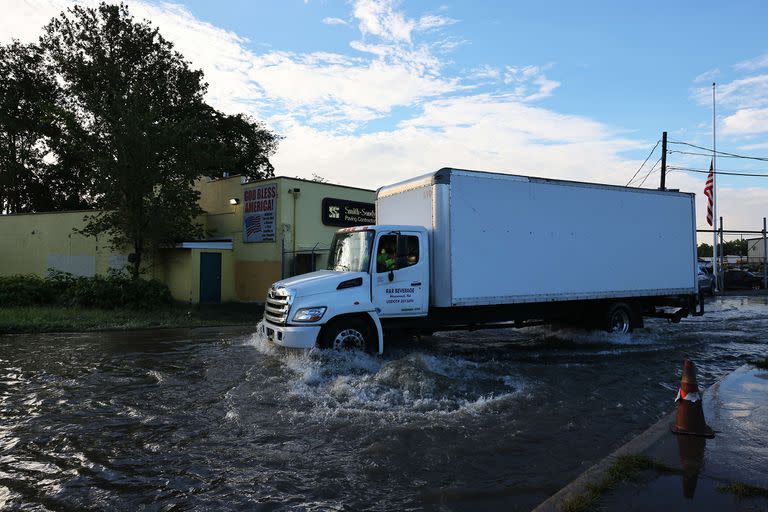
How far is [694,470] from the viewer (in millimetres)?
4355

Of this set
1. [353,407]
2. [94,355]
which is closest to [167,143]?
[94,355]

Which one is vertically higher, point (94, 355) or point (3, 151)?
point (3, 151)

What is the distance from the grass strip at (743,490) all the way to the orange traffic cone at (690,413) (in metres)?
1.21

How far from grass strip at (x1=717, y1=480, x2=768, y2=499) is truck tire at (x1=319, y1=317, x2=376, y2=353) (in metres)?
5.90

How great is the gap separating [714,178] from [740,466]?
3263cm

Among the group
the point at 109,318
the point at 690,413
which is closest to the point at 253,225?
the point at 109,318

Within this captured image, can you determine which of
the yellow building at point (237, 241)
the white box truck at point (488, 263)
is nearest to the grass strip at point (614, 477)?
the white box truck at point (488, 263)

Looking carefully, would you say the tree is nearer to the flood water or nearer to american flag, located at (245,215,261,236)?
american flag, located at (245,215,261,236)

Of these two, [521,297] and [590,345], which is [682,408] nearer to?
[521,297]

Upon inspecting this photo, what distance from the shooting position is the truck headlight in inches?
345

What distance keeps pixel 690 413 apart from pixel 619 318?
8369 millimetres

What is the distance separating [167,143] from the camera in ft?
65.6

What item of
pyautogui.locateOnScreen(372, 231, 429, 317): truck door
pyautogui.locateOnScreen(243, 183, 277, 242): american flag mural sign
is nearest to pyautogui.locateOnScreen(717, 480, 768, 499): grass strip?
pyautogui.locateOnScreen(372, 231, 429, 317): truck door

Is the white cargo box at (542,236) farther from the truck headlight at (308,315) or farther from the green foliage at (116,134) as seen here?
the green foliage at (116,134)
